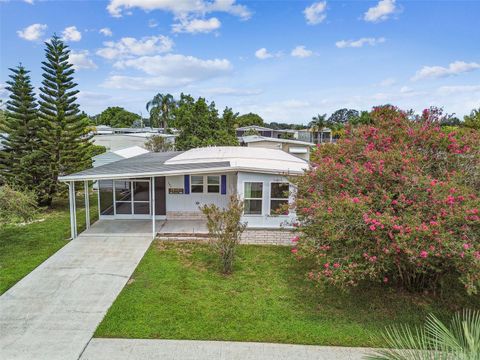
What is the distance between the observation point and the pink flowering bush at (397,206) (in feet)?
20.4

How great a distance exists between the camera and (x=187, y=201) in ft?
50.4

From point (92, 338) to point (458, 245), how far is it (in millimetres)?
7009

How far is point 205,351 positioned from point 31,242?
31.3 feet

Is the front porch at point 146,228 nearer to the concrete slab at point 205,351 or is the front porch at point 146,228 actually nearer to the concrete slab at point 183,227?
the concrete slab at point 183,227

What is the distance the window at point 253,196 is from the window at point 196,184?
2934 millimetres

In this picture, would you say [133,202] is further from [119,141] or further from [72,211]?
[119,141]

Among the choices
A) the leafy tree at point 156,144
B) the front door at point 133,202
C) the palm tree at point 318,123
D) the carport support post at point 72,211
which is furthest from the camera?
the palm tree at point 318,123

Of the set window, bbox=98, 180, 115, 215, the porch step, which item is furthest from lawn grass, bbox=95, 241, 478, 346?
window, bbox=98, 180, 115, 215

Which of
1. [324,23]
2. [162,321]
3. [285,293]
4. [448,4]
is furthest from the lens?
[324,23]

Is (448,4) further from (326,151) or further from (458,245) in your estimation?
(458,245)

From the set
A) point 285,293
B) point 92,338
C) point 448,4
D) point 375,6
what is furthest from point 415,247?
point 375,6

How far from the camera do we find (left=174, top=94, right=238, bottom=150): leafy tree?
2916cm

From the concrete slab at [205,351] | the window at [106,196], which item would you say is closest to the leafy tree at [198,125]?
the window at [106,196]

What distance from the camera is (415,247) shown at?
624 centimetres
